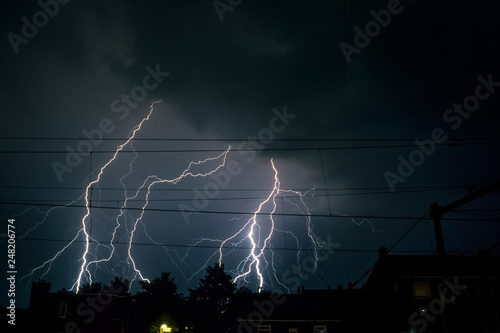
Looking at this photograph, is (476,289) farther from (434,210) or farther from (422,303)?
(434,210)

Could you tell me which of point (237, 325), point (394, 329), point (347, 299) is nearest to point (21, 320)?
point (237, 325)

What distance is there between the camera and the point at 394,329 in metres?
19.1

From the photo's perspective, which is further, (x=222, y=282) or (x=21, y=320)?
(x=222, y=282)

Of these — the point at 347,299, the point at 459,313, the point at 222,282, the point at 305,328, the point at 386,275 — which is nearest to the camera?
the point at 459,313

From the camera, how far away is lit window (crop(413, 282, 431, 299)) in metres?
18.5

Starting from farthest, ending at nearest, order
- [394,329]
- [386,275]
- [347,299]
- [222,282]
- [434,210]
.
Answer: [222,282]
[347,299]
[386,275]
[394,329]
[434,210]

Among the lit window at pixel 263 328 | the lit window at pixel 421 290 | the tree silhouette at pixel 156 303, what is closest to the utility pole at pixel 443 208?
the lit window at pixel 421 290

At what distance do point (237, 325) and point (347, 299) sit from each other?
866 centimetres

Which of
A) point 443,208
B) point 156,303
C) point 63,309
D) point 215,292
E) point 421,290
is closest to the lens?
point 443,208

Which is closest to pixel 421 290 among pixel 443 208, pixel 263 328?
pixel 263 328

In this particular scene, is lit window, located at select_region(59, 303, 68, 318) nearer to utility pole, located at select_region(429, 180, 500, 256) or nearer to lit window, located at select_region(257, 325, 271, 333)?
lit window, located at select_region(257, 325, 271, 333)

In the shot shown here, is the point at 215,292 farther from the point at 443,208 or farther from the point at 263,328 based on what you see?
the point at 443,208

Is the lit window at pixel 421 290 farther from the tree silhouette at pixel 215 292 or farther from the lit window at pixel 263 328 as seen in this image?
the tree silhouette at pixel 215 292

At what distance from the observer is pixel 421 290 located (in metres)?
18.7
